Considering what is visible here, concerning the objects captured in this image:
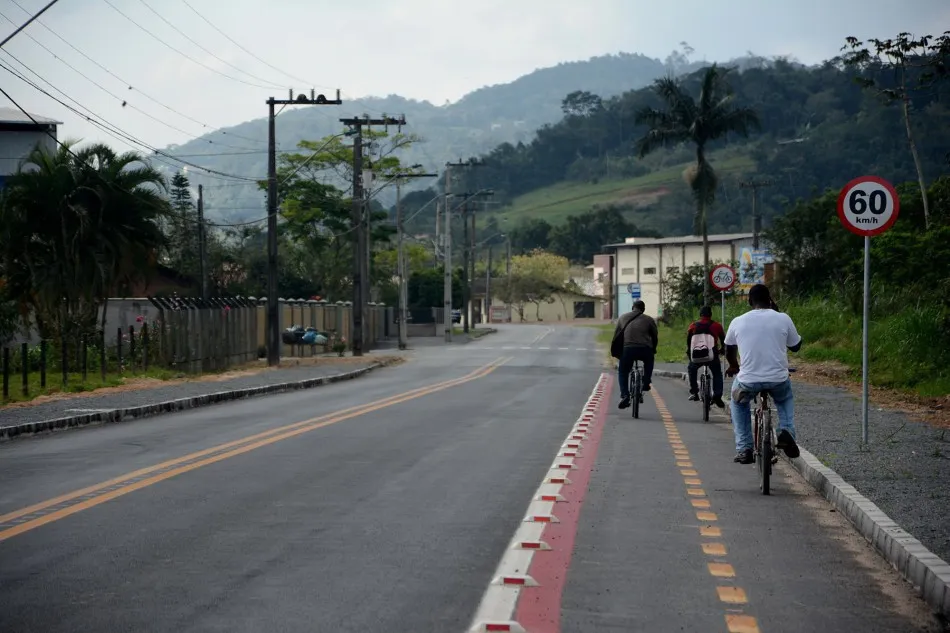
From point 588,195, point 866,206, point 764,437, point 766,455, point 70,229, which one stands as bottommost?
point 766,455

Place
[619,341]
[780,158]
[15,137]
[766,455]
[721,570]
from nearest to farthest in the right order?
1. [721,570]
2. [766,455]
3. [619,341]
4. [15,137]
5. [780,158]

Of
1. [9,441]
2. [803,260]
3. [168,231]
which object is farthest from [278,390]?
[168,231]

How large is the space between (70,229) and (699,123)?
113 feet

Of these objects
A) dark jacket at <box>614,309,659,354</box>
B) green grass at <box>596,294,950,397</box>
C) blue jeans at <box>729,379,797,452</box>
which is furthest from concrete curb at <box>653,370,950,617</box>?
green grass at <box>596,294,950,397</box>

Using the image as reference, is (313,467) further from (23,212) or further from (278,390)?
(23,212)

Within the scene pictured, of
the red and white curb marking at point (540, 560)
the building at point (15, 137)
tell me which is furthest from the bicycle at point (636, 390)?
the building at point (15, 137)

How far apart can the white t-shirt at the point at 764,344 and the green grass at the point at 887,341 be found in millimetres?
12839

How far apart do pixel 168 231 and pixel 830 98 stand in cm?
12061

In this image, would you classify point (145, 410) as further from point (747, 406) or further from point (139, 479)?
point (747, 406)

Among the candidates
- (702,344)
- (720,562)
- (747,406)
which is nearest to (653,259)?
(702,344)

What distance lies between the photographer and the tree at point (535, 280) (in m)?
141

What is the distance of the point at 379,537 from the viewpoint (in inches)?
349

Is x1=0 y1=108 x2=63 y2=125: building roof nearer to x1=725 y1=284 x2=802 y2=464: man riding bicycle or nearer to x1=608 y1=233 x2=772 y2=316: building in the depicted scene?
x1=725 y1=284 x2=802 y2=464: man riding bicycle

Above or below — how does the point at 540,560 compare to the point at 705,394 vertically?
below
